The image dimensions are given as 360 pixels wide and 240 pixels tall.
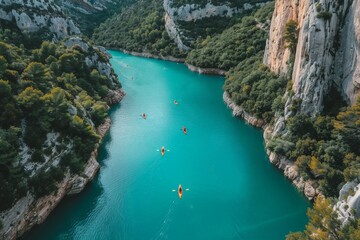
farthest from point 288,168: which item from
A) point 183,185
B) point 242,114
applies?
point 242,114

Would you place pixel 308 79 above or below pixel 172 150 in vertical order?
above

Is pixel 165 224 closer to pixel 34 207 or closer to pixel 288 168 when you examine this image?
pixel 34 207

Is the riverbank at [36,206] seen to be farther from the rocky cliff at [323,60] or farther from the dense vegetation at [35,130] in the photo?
the rocky cliff at [323,60]

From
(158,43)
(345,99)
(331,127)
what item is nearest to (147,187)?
(331,127)

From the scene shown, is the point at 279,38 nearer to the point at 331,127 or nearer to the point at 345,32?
the point at 345,32

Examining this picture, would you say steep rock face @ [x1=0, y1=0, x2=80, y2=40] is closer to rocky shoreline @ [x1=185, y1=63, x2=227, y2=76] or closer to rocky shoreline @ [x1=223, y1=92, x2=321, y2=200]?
rocky shoreline @ [x1=185, y1=63, x2=227, y2=76]

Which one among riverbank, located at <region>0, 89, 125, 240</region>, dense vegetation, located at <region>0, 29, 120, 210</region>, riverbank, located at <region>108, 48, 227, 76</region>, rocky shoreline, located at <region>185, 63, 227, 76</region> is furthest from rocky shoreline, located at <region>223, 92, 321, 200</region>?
riverbank, located at <region>108, 48, 227, 76</region>
